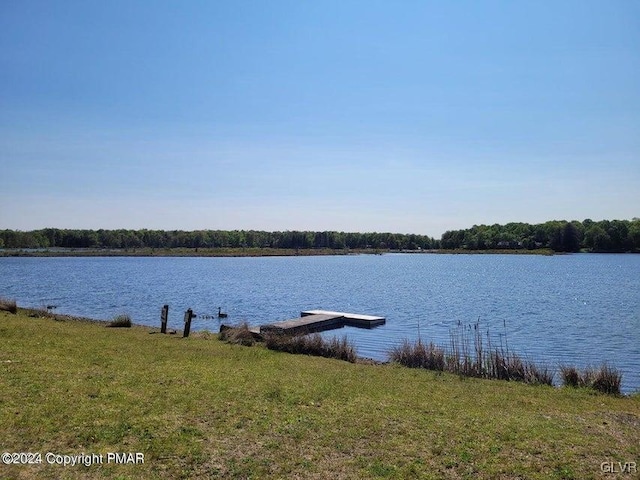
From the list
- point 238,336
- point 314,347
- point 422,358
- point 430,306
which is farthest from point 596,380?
point 430,306

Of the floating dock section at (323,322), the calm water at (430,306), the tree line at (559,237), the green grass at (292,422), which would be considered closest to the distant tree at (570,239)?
the tree line at (559,237)

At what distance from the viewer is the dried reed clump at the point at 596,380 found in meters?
12.9

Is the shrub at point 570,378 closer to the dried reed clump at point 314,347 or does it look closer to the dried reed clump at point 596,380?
the dried reed clump at point 596,380

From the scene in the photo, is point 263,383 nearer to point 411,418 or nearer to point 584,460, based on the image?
point 411,418

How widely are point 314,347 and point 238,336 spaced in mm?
3204

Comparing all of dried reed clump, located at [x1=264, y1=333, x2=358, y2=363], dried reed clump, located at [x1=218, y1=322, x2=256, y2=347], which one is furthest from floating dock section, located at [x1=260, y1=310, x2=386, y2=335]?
dried reed clump, located at [x1=264, y1=333, x2=358, y2=363]

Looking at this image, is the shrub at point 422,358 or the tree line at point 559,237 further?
the tree line at point 559,237

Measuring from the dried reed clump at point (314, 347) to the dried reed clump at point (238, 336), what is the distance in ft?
2.79

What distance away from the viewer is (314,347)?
698 inches

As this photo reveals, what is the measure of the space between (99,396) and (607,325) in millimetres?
28100

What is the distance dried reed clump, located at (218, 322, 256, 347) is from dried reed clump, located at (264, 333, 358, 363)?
85 centimetres

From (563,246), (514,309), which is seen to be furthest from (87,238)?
(514,309)

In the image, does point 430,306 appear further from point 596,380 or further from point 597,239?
point 597,239

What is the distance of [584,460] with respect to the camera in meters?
6.84
